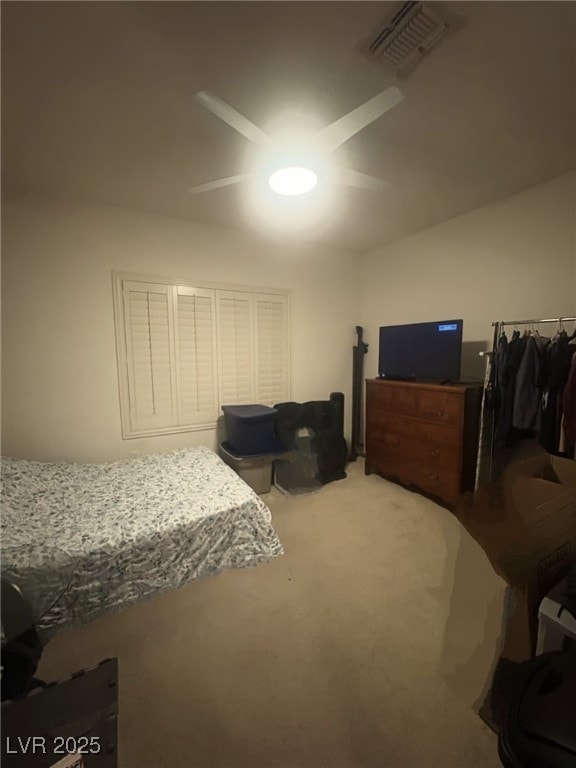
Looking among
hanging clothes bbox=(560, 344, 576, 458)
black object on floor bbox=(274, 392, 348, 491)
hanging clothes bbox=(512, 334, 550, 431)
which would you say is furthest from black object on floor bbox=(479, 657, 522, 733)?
black object on floor bbox=(274, 392, 348, 491)

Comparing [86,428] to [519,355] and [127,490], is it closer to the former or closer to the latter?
[127,490]

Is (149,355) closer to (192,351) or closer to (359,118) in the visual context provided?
(192,351)

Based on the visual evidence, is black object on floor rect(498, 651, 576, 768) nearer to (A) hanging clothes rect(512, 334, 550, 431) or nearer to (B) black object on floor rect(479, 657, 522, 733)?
(B) black object on floor rect(479, 657, 522, 733)

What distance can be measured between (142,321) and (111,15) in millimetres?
1875

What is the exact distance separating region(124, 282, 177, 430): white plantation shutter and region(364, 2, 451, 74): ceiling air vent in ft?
7.11

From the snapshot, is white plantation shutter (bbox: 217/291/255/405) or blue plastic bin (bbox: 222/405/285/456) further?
white plantation shutter (bbox: 217/291/255/405)

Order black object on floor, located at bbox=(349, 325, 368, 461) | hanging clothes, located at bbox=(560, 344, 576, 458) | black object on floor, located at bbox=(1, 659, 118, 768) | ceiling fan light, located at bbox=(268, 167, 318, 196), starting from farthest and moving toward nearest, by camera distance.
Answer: black object on floor, located at bbox=(349, 325, 368, 461) → hanging clothes, located at bbox=(560, 344, 576, 458) → ceiling fan light, located at bbox=(268, 167, 318, 196) → black object on floor, located at bbox=(1, 659, 118, 768)

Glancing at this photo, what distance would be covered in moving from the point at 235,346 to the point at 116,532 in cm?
195

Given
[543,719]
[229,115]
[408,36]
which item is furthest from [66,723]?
[408,36]

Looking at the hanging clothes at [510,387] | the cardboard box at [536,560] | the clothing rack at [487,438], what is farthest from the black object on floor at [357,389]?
the cardboard box at [536,560]

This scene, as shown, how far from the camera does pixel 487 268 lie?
8.46 feet

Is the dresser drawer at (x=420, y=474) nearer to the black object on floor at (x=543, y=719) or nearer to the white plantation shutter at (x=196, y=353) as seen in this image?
the black object on floor at (x=543, y=719)

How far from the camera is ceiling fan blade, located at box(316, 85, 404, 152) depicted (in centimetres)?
109

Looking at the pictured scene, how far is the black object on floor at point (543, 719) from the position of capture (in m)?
0.71
